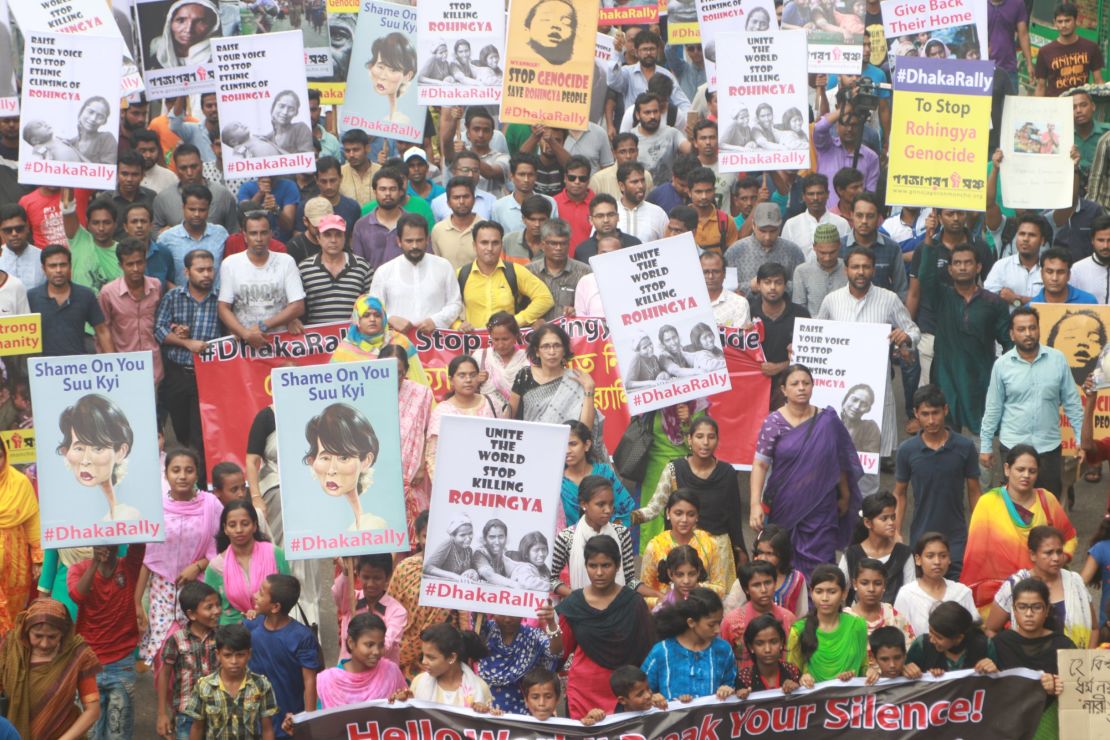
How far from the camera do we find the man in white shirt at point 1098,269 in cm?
1485

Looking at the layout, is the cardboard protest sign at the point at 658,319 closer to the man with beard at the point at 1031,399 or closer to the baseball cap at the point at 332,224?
the man with beard at the point at 1031,399

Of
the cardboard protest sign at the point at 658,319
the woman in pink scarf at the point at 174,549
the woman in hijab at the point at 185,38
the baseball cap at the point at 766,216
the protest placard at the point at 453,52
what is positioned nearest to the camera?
the woman in pink scarf at the point at 174,549

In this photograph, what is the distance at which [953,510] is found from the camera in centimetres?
1257

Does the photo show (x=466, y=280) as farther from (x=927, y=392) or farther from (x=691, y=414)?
(x=927, y=392)

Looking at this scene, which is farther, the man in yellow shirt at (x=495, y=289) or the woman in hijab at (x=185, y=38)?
the woman in hijab at (x=185, y=38)

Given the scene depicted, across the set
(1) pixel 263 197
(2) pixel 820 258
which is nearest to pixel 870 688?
(2) pixel 820 258

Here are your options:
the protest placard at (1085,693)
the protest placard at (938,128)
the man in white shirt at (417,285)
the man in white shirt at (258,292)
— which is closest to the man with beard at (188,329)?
the man in white shirt at (258,292)

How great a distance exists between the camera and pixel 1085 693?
10086mm

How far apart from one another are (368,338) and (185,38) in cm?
504

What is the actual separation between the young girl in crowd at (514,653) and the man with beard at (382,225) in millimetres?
5143

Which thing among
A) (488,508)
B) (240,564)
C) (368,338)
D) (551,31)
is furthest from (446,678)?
(551,31)

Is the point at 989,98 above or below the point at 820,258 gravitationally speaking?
above

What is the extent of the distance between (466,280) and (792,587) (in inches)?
162

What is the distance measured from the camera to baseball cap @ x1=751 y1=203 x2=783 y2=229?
50.1ft
